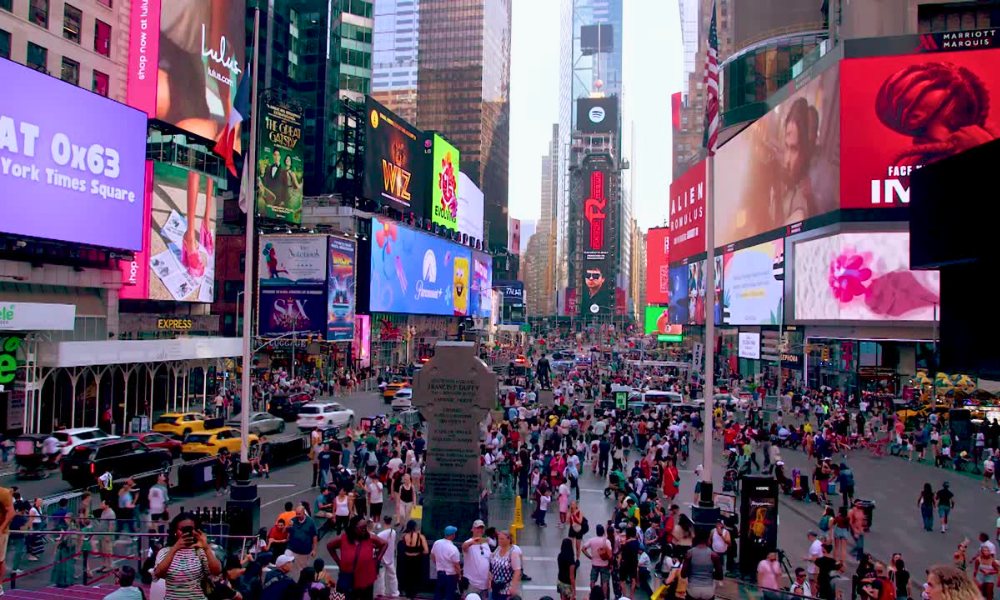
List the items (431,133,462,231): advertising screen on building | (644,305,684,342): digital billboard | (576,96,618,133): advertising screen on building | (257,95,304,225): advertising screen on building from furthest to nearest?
1. (576,96,618,133): advertising screen on building
2. (644,305,684,342): digital billboard
3. (431,133,462,231): advertising screen on building
4. (257,95,304,225): advertising screen on building

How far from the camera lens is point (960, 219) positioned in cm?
1706

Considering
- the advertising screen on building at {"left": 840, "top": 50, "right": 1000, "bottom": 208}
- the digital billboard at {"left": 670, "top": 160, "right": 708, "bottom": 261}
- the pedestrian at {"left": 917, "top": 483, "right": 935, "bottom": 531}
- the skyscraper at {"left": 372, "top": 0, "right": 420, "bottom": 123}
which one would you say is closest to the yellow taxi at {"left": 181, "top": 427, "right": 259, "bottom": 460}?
the pedestrian at {"left": 917, "top": 483, "right": 935, "bottom": 531}

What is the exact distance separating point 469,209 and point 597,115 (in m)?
96.6

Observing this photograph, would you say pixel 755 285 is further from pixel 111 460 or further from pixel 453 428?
pixel 453 428

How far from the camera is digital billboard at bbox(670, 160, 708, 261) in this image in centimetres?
9650

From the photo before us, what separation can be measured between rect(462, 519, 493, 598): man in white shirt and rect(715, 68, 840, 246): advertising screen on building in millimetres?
52774

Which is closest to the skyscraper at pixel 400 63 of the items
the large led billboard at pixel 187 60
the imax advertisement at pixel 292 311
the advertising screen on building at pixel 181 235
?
the imax advertisement at pixel 292 311

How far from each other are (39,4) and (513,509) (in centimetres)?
3063

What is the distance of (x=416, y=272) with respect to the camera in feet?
261

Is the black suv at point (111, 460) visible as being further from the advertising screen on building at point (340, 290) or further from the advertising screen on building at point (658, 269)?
the advertising screen on building at point (658, 269)

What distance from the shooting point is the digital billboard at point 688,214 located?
96.5 metres

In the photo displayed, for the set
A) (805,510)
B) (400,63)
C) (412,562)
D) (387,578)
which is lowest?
(805,510)

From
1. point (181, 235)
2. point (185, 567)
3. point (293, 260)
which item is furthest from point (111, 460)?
point (293, 260)

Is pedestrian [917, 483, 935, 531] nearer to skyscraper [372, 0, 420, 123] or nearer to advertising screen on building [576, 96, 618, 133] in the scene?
skyscraper [372, 0, 420, 123]
